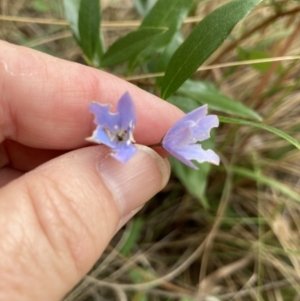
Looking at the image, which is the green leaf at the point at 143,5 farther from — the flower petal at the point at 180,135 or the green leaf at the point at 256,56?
the flower petal at the point at 180,135

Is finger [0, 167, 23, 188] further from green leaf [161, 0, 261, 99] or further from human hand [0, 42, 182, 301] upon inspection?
green leaf [161, 0, 261, 99]

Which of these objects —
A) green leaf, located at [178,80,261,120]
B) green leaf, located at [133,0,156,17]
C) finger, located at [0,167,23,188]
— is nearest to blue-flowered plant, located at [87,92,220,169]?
green leaf, located at [178,80,261,120]

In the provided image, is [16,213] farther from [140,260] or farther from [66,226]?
[140,260]

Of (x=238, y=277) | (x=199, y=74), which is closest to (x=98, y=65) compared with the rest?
(x=199, y=74)

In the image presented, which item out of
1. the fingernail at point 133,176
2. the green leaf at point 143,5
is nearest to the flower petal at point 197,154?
the fingernail at point 133,176

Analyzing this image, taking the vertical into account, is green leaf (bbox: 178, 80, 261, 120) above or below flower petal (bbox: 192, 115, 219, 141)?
below

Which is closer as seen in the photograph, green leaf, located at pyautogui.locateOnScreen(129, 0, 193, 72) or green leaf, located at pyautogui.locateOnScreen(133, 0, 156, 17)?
green leaf, located at pyautogui.locateOnScreen(129, 0, 193, 72)

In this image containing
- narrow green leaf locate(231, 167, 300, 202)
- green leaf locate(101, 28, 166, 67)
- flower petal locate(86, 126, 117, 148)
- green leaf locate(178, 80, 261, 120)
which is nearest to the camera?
flower petal locate(86, 126, 117, 148)
